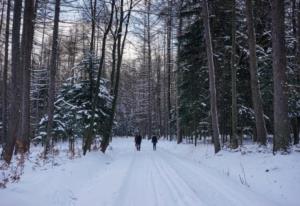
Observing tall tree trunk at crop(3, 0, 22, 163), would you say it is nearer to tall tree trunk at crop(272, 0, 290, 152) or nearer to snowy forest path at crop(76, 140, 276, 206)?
snowy forest path at crop(76, 140, 276, 206)

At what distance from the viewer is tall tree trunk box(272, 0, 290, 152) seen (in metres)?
9.62

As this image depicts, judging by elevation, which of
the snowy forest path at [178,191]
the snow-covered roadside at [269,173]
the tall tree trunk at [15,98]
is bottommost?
the snowy forest path at [178,191]

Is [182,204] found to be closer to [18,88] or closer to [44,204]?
[44,204]

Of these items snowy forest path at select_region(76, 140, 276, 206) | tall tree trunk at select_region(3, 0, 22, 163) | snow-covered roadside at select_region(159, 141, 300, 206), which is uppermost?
tall tree trunk at select_region(3, 0, 22, 163)

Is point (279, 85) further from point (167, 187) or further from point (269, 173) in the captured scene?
point (167, 187)

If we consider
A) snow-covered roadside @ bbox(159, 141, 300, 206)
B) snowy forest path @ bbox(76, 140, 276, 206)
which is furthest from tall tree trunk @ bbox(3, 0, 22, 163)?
snow-covered roadside @ bbox(159, 141, 300, 206)

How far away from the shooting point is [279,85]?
981 centimetres

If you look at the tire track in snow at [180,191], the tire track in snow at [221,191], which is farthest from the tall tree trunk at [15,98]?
the tire track in snow at [221,191]

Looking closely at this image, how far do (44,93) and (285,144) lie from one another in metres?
28.8

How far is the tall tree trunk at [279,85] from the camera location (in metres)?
9.62

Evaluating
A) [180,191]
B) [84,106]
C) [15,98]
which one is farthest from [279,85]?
[84,106]

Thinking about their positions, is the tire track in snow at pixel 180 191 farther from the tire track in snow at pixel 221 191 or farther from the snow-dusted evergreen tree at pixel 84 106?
the snow-dusted evergreen tree at pixel 84 106

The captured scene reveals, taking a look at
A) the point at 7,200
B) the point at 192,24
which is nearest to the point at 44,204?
the point at 7,200

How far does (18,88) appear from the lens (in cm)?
1055
